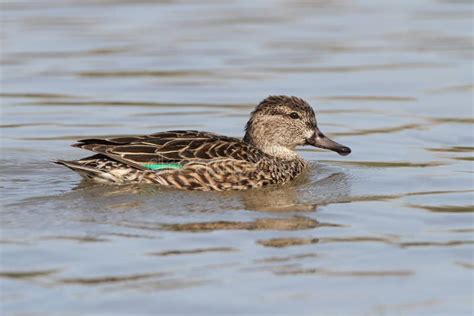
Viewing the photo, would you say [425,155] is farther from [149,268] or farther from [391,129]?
[149,268]

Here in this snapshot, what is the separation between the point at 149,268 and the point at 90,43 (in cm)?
1112

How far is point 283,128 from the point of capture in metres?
12.9

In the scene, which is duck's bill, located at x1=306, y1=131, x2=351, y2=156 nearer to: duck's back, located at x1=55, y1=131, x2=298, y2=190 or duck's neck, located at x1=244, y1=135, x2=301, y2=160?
duck's neck, located at x1=244, y1=135, x2=301, y2=160

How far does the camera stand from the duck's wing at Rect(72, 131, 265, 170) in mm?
11789

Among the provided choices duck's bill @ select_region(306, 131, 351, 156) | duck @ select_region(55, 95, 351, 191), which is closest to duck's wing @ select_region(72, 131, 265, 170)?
duck @ select_region(55, 95, 351, 191)

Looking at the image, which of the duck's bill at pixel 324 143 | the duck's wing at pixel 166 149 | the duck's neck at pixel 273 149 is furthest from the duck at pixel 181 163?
the duck's bill at pixel 324 143

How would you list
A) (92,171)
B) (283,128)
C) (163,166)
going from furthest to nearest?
(283,128) < (163,166) < (92,171)

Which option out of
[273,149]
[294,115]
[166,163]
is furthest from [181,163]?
[294,115]

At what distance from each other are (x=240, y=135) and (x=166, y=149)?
10.0 feet

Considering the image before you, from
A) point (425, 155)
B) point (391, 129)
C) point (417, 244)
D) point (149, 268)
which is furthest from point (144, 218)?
point (391, 129)

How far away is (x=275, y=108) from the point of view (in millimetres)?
12844

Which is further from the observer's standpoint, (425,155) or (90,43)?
(90,43)

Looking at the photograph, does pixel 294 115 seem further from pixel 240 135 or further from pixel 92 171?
pixel 92 171

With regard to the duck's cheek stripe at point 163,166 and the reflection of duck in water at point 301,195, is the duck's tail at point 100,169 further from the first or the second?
the reflection of duck in water at point 301,195
